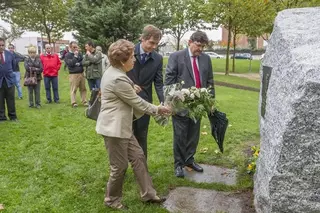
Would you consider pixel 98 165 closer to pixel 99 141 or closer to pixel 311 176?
pixel 99 141

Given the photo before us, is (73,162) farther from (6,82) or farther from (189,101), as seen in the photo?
(6,82)

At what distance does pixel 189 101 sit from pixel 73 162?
2221mm

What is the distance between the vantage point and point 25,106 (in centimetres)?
1031

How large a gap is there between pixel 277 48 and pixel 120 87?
1.59 metres

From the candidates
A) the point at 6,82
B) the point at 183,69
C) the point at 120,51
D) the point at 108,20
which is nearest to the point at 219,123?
the point at 183,69

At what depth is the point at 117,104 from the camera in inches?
147

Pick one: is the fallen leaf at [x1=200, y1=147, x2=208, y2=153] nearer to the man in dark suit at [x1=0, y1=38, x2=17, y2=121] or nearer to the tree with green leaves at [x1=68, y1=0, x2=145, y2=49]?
the man in dark suit at [x1=0, y1=38, x2=17, y2=121]

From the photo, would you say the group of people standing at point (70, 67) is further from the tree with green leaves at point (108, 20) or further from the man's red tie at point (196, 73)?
the man's red tie at point (196, 73)

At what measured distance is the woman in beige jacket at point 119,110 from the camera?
3.68 meters

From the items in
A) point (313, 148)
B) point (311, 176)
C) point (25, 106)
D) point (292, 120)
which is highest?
point (292, 120)

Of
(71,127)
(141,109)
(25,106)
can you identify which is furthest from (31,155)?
(25,106)

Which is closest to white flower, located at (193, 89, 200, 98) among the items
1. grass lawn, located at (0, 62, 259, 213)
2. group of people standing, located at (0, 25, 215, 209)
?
group of people standing, located at (0, 25, 215, 209)

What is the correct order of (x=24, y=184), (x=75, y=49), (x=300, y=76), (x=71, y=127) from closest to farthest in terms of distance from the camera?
1. (x=300, y=76)
2. (x=24, y=184)
3. (x=71, y=127)
4. (x=75, y=49)

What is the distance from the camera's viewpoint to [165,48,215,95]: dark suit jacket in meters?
4.89
